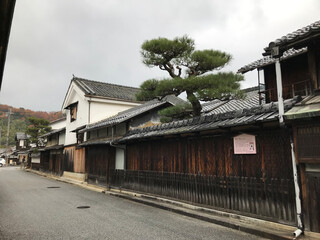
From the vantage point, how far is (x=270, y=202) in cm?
704

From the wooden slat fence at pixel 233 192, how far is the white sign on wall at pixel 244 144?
911mm

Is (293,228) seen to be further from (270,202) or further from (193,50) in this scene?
(193,50)

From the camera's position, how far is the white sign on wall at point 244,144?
7816 millimetres

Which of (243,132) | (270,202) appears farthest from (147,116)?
(270,202)

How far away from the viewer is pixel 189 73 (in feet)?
38.7

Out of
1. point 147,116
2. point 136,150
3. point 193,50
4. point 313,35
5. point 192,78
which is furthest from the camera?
point 147,116

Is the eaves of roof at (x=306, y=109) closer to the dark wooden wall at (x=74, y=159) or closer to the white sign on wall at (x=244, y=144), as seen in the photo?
the white sign on wall at (x=244, y=144)

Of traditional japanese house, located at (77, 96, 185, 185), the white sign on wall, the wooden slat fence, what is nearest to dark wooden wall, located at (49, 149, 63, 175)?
traditional japanese house, located at (77, 96, 185, 185)

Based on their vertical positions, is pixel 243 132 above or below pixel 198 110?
below

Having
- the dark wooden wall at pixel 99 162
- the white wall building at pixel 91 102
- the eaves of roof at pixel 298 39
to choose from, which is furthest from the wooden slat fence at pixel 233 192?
the white wall building at pixel 91 102

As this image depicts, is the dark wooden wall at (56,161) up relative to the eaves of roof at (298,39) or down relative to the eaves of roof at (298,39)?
down

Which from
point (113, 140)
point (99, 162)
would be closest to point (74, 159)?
point (99, 162)

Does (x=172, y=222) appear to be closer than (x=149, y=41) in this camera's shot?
Yes

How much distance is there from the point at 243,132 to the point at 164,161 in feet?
16.1
